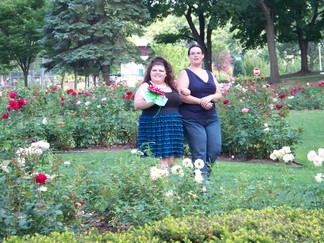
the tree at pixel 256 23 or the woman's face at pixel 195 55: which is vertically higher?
the tree at pixel 256 23

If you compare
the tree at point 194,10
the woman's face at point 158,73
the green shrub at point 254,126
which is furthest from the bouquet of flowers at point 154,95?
the tree at point 194,10

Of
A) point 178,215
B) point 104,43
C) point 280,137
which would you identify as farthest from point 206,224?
point 104,43

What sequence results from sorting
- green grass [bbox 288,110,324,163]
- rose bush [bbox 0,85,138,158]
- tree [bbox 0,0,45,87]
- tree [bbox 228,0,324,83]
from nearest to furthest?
rose bush [bbox 0,85,138,158] < green grass [bbox 288,110,324,163] < tree [bbox 228,0,324,83] < tree [bbox 0,0,45,87]

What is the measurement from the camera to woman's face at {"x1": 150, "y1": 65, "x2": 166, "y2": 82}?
5.99m

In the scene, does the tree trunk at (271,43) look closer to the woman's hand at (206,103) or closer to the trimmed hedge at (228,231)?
the woman's hand at (206,103)

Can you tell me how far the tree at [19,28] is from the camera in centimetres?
3672

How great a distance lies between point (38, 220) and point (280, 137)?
6394mm

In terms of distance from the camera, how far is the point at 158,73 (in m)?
5.99

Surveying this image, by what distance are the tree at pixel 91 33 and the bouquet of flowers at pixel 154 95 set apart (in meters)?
25.1

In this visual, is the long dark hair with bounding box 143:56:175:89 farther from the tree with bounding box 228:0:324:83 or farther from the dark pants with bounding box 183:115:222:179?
the tree with bounding box 228:0:324:83

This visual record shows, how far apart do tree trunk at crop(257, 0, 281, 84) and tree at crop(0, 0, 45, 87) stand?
12773 millimetres

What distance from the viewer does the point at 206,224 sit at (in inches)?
154

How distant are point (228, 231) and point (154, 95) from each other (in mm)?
2283

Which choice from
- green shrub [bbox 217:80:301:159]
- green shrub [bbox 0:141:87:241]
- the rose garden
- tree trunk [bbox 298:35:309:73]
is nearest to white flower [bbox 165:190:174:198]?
the rose garden
